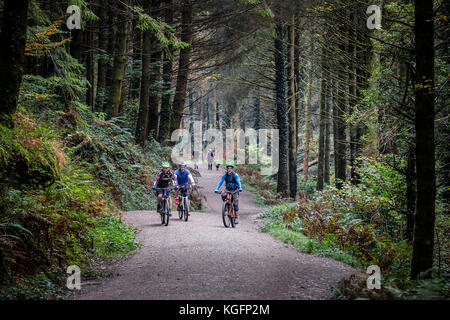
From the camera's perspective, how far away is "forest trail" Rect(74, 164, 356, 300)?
5445 millimetres

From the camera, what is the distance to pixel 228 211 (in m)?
12.8

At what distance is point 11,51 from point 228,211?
27.7ft

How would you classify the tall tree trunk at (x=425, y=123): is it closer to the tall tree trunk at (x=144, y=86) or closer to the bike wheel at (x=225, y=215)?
the bike wheel at (x=225, y=215)

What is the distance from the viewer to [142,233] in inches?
423

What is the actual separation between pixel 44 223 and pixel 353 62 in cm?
1399

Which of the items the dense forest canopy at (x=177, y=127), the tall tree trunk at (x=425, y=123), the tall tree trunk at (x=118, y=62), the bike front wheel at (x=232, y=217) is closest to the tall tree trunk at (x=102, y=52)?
the dense forest canopy at (x=177, y=127)

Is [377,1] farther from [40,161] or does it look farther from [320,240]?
[40,161]

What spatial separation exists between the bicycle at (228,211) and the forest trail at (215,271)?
1.90 metres

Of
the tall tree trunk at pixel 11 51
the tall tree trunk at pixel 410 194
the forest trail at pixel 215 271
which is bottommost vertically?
the forest trail at pixel 215 271

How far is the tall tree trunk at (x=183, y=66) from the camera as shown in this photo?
1873 centimetres

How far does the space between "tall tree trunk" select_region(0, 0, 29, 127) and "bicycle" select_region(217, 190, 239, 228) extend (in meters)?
7.47

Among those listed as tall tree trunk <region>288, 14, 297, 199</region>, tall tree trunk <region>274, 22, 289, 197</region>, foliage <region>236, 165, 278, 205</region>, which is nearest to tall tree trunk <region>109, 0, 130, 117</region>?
tall tree trunk <region>274, 22, 289, 197</region>

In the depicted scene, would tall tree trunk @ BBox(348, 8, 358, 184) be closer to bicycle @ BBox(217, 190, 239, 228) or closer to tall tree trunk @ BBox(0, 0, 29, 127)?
bicycle @ BBox(217, 190, 239, 228)
